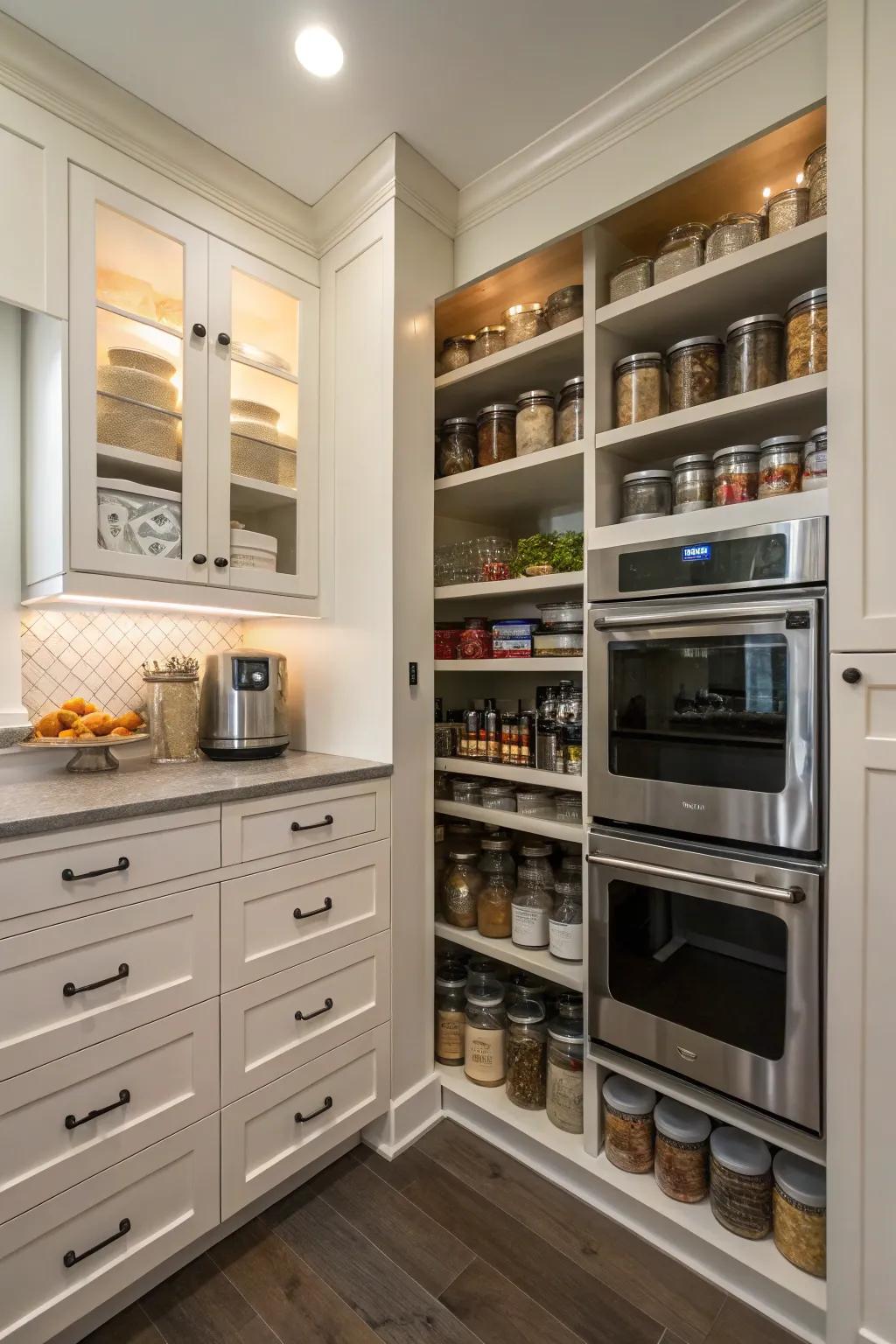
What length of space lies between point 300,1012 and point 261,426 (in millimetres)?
1639

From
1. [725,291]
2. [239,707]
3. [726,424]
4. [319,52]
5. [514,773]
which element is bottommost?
[514,773]

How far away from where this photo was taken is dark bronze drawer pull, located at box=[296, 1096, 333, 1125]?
5.06ft

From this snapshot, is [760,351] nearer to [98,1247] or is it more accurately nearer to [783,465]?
[783,465]

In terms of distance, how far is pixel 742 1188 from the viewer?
137 centimetres

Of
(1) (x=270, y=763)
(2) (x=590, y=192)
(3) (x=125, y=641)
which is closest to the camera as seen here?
(2) (x=590, y=192)

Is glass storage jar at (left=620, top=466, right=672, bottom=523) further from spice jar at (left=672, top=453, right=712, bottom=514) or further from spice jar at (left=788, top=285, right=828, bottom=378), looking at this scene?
spice jar at (left=788, top=285, right=828, bottom=378)

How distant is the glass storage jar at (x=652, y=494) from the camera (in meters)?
1.56

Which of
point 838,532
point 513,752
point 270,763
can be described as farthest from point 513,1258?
point 838,532

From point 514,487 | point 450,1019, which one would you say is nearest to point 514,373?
point 514,487

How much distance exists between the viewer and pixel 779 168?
1476mm

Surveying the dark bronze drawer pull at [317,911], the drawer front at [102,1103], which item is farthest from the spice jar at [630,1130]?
the drawer front at [102,1103]

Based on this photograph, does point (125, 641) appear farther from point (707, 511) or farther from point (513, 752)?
point (707, 511)

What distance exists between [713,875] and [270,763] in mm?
1192

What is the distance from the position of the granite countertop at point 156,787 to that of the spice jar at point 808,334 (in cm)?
137
